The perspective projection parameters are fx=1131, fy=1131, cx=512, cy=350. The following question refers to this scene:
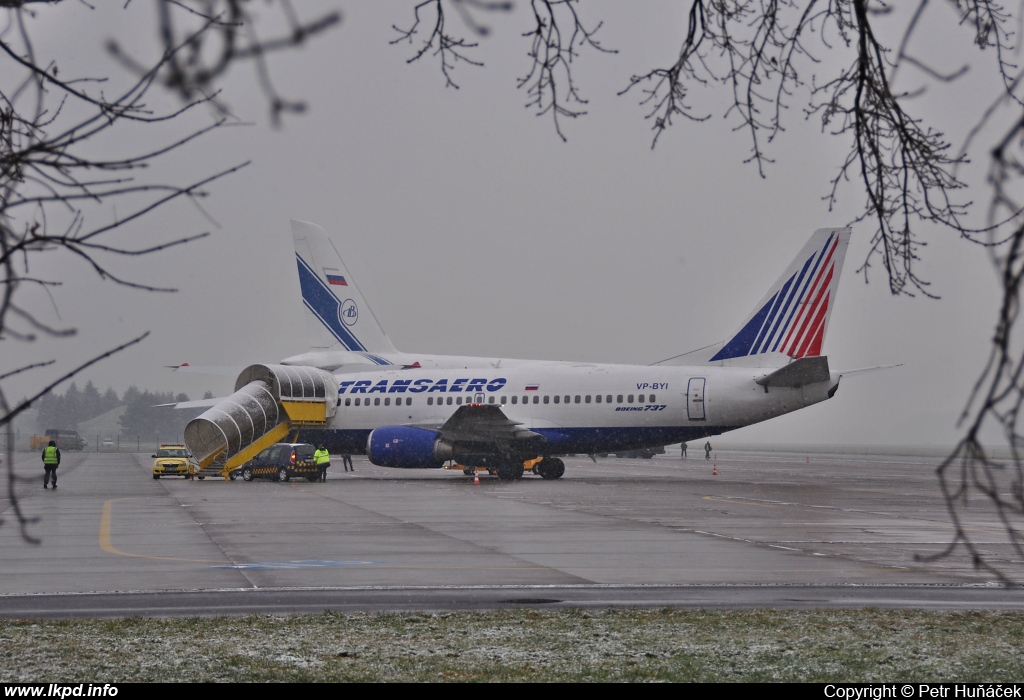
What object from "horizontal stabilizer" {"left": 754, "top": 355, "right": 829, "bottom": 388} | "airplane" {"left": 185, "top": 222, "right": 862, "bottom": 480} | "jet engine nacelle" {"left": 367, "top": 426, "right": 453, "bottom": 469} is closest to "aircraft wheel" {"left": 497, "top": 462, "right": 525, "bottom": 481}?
"airplane" {"left": 185, "top": 222, "right": 862, "bottom": 480}

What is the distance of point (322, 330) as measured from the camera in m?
45.9

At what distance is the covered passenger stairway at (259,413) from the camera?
3719 centimetres

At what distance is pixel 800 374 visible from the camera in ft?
113

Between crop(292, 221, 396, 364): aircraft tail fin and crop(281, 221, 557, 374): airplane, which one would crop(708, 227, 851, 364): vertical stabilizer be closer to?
crop(281, 221, 557, 374): airplane

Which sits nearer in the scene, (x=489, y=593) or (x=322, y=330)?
(x=489, y=593)

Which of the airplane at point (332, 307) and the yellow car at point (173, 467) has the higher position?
the airplane at point (332, 307)

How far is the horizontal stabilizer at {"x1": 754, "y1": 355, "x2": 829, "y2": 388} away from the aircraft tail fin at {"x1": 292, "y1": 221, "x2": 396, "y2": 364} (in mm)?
17312

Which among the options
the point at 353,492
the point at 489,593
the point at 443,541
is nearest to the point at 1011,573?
the point at 489,593

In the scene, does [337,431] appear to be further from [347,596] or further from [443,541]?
[347,596]

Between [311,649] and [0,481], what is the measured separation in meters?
30.4

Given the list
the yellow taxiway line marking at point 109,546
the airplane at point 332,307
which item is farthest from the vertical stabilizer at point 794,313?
the yellow taxiway line marking at point 109,546

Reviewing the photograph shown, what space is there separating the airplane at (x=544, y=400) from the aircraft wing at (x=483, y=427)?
5 cm
